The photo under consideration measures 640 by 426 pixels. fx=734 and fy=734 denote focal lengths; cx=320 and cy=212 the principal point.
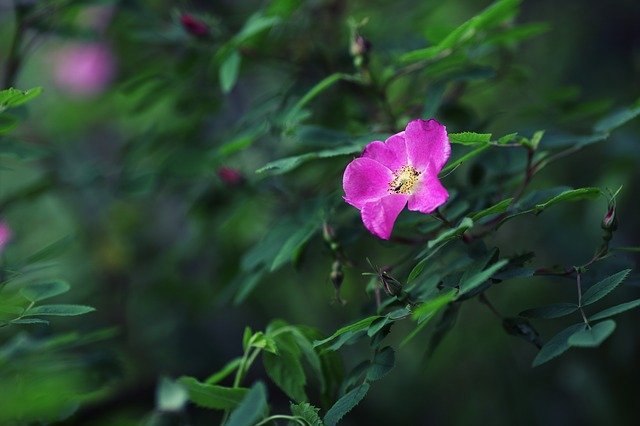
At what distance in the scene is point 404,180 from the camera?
3.18ft

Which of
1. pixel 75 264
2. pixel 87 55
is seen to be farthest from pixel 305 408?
pixel 87 55

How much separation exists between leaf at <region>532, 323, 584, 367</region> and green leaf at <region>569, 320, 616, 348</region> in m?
0.02

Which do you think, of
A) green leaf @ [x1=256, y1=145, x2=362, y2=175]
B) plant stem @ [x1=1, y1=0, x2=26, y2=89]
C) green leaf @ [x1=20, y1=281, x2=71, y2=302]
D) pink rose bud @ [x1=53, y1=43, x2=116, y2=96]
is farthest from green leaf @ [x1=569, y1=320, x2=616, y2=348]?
pink rose bud @ [x1=53, y1=43, x2=116, y2=96]

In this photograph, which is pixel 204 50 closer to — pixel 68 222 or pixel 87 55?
pixel 68 222

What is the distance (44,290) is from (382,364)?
0.48 m

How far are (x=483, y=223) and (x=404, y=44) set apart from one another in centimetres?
45

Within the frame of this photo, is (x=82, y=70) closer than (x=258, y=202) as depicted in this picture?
No

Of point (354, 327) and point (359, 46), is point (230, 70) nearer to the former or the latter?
point (359, 46)

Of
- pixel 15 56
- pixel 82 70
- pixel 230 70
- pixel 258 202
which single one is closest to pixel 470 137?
pixel 230 70

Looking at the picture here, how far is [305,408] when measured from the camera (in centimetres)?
90

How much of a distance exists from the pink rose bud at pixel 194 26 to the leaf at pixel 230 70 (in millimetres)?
98

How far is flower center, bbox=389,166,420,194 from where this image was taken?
3.13 ft

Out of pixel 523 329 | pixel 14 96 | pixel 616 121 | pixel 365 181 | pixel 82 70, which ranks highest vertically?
pixel 14 96

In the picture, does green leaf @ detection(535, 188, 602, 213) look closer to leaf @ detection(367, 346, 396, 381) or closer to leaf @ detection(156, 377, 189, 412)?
leaf @ detection(367, 346, 396, 381)
